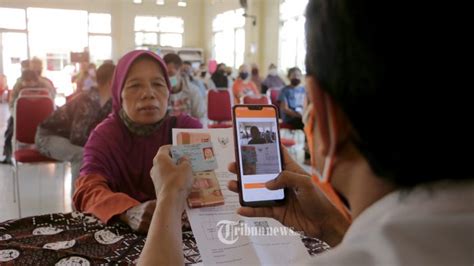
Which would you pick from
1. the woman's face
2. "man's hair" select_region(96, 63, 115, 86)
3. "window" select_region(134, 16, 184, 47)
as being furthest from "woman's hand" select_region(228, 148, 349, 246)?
"window" select_region(134, 16, 184, 47)

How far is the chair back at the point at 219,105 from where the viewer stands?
195 inches

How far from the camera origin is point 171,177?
34.0 inches

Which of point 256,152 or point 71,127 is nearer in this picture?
point 256,152

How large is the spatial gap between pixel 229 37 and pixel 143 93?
13234 millimetres

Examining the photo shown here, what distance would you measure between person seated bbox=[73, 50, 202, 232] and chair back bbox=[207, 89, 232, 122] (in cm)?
332

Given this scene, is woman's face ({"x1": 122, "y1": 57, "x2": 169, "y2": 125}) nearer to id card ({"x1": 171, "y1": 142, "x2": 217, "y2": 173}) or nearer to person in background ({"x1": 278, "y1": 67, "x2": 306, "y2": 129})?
id card ({"x1": 171, "y1": 142, "x2": 217, "y2": 173})

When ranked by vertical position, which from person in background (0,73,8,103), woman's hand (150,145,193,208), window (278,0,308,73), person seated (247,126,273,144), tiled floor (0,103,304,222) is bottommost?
tiled floor (0,103,304,222)

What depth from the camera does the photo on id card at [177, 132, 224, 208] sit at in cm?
90

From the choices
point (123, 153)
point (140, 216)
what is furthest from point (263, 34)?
point (140, 216)

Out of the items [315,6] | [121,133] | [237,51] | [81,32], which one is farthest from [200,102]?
[81,32]

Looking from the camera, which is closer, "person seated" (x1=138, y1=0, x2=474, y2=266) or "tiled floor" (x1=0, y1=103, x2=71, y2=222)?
"person seated" (x1=138, y1=0, x2=474, y2=266)

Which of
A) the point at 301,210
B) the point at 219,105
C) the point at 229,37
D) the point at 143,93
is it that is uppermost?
the point at 229,37

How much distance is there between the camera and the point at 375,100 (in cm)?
38

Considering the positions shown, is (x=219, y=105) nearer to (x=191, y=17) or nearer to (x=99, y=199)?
(x=99, y=199)
